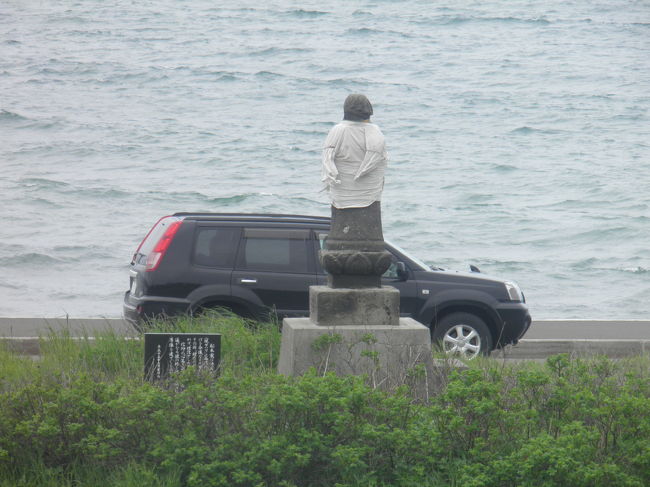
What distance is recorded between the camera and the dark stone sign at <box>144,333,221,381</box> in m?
6.91

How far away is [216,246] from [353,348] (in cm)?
333

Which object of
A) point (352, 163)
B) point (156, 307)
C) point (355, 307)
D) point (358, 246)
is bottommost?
point (156, 307)

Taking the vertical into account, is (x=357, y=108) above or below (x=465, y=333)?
above

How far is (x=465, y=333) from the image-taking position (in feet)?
34.2

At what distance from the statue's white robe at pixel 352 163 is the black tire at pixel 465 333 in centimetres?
312

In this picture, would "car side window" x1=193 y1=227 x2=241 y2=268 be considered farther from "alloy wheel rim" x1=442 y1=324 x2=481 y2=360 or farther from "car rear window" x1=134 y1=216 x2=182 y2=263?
"alloy wheel rim" x1=442 y1=324 x2=481 y2=360

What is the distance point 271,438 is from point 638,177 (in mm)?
33345

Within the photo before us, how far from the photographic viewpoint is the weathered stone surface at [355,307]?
746 centimetres

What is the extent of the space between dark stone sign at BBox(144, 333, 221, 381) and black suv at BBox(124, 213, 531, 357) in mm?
2713

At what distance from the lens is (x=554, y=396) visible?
18.4 ft

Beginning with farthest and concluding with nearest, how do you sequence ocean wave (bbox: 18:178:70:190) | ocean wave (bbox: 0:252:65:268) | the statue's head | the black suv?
ocean wave (bbox: 18:178:70:190), ocean wave (bbox: 0:252:65:268), the black suv, the statue's head

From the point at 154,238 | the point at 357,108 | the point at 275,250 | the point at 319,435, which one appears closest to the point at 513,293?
the point at 275,250

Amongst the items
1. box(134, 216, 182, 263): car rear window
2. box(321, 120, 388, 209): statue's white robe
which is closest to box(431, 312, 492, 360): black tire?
box(321, 120, 388, 209): statue's white robe

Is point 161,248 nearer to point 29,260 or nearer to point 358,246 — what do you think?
point 358,246
